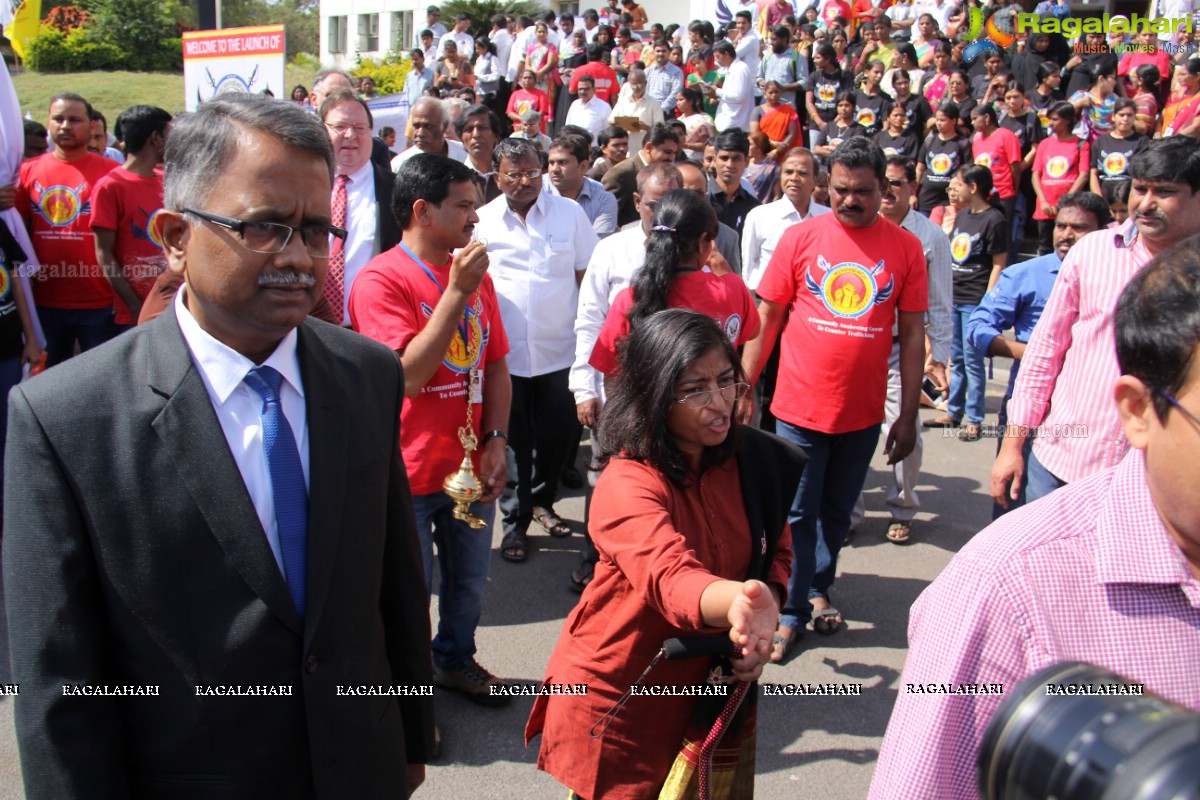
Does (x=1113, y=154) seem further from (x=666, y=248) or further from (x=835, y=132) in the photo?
(x=666, y=248)

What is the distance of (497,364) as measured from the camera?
3.74 metres

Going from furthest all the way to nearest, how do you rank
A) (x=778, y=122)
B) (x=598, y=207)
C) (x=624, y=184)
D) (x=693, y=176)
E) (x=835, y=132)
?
(x=835, y=132) → (x=778, y=122) → (x=624, y=184) → (x=598, y=207) → (x=693, y=176)

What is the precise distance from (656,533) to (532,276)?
306cm

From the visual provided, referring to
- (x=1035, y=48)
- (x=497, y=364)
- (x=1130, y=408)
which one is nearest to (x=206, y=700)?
(x=1130, y=408)

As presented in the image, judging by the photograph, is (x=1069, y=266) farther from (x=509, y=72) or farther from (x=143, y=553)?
(x=509, y=72)

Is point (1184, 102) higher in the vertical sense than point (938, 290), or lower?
higher

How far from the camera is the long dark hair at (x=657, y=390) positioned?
7.96 feet

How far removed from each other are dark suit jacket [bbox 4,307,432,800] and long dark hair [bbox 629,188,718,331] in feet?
7.77

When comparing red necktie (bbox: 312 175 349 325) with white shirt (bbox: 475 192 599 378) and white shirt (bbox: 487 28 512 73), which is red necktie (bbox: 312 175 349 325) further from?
white shirt (bbox: 487 28 512 73)

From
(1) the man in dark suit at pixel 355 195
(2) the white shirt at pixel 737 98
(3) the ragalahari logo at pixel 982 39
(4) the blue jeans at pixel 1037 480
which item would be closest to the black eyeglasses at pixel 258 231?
(1) the man in dark suit at pixel 355 195

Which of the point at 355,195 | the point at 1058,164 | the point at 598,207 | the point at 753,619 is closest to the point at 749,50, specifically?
the point at 1058,164

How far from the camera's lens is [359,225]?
453 centimetres

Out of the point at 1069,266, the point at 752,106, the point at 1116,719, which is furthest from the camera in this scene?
the point at 752,106

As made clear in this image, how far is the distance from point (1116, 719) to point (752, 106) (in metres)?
13.4
